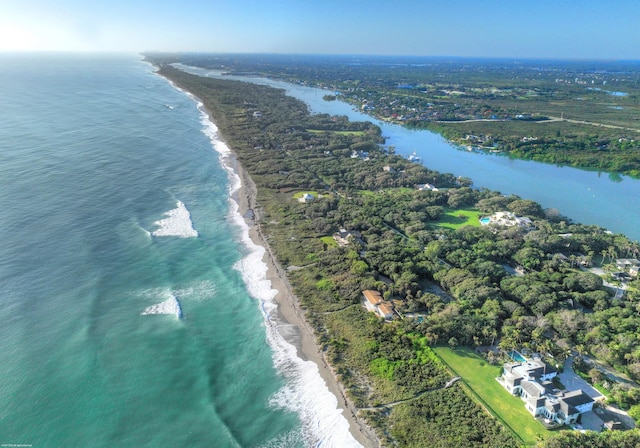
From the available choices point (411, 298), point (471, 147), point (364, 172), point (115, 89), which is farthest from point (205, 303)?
point (115, 89)

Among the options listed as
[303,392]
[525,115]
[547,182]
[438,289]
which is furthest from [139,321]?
[525,115]

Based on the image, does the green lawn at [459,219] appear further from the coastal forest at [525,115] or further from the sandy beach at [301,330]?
the coastal forest at [525,115]

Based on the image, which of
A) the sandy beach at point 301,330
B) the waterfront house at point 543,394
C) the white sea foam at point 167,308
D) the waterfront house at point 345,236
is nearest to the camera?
the waterfront house at point 543,394

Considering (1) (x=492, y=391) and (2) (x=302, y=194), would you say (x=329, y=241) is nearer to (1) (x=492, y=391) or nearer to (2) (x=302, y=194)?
(2) (x=302, y=194)

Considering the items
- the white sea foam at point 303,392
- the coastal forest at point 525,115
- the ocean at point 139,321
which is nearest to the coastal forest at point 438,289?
the white sea foam at point 303,392

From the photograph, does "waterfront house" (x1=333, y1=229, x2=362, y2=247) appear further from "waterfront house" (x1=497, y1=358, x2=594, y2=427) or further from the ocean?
"waterfront house" (x1=497, y1=358, x2=594, y2=427)

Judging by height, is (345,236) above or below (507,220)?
below
